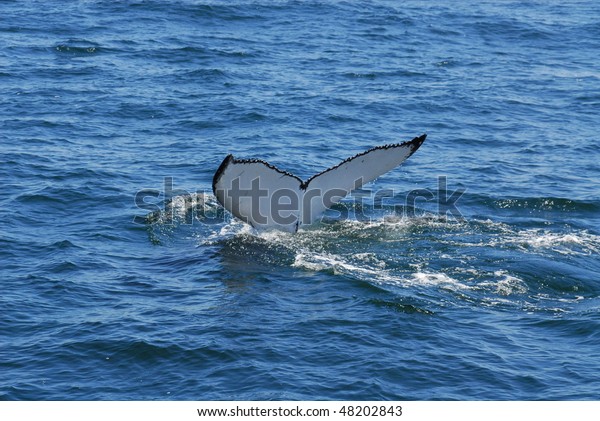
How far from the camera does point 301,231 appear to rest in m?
17.7

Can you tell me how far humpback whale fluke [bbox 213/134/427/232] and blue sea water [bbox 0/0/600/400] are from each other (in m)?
0.74

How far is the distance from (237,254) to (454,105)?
45.8 feet

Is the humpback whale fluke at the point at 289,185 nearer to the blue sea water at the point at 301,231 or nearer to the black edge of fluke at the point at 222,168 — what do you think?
the black edge of fluke at the point at 222,168

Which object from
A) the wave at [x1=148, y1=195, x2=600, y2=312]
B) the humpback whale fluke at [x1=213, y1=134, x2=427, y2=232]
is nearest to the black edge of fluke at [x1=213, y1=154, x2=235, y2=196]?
the humpback whale fluke at [x1=213, y1=134, x2=427, y2=232]

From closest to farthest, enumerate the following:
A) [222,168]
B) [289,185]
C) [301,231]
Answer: [222,168] < [289,185] < [301,231]

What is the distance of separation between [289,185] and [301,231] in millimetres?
2032

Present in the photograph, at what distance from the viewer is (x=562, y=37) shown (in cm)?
3881

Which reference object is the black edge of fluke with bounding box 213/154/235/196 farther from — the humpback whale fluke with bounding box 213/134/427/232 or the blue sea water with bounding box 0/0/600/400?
the blue sea water with bounding box 0/0/600/400

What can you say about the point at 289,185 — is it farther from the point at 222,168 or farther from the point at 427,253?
the point at 427,253

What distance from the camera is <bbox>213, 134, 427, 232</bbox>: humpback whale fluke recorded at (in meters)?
15.2

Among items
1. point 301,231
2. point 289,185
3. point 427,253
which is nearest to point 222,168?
point 289,185

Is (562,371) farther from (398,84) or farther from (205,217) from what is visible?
(398,84)

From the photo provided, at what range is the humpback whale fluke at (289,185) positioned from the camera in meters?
15.2

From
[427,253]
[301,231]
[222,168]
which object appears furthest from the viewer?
[301,231]
